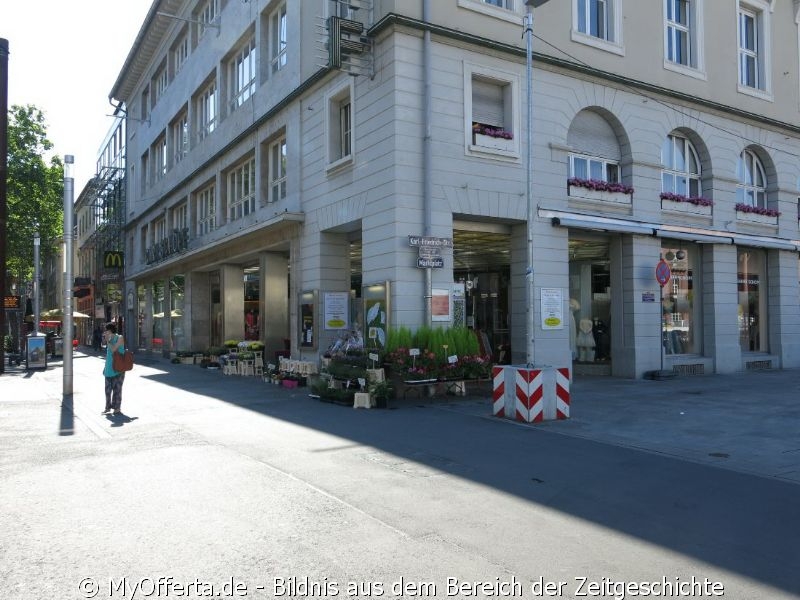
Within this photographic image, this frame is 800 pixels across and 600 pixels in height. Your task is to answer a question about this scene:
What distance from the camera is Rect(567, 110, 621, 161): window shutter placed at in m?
17.4

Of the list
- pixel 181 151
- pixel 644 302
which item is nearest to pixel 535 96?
pixel 644 302

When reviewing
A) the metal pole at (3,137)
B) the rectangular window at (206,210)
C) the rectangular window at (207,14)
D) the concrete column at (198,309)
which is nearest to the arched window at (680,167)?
the rectangular window at (206,210)

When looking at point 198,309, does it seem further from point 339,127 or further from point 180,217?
point 339,127

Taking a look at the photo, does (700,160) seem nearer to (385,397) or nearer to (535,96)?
(535,96)

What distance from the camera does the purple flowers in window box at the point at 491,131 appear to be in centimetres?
1520

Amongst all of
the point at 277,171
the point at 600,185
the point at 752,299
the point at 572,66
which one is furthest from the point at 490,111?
the point at 752,299

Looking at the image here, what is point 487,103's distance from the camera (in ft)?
51.8

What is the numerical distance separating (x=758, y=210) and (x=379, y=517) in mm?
19888

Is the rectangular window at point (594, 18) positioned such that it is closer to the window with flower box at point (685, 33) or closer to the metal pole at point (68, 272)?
the window with flower box at point (685, 33)

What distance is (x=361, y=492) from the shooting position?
631 centimetres

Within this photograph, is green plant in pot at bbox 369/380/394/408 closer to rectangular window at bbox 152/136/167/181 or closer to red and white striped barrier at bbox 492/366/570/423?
red and white striped barrier at bbox 492/366/570/423

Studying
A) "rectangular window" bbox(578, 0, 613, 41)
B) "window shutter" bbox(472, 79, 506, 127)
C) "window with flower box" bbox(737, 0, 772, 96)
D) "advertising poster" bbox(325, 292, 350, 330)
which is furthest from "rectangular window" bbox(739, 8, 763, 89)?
"advertising poster" bbox(325, 292, 350, 330)

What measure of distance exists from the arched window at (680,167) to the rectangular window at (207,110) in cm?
1622

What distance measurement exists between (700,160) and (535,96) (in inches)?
274
